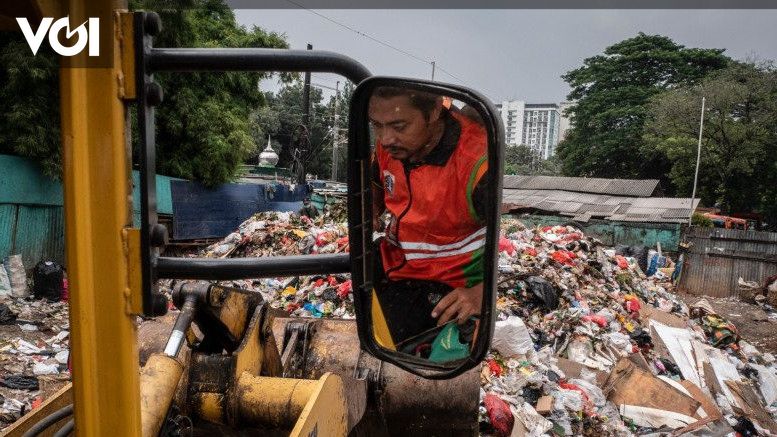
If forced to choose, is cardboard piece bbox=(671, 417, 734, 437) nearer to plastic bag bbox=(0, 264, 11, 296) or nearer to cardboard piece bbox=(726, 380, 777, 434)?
cardboard piece bbox=(726, 380, 777, 434)

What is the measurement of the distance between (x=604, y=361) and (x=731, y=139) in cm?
2274

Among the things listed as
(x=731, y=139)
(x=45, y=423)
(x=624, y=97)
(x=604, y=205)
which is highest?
(x=624, y=97)

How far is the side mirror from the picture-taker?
85 cm

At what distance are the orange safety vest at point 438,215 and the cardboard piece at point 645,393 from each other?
5.16m

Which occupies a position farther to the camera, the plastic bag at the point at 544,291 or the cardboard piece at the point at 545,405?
the plastic bag at the point at 544,291

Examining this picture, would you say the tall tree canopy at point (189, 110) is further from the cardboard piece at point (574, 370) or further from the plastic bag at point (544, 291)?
the cardboard piece at point (574, 370)

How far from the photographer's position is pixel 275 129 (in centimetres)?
3130

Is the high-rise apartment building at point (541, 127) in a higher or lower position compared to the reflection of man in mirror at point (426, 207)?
higher

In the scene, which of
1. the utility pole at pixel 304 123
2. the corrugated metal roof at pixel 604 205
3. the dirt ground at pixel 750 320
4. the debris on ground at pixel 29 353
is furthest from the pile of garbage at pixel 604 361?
the corrugated metal roof at pixel 604 205

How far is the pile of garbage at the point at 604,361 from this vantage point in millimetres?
5004

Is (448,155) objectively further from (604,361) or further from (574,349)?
(604,361)

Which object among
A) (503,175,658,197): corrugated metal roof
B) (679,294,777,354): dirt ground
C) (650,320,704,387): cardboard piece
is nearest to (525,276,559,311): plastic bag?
(650,320,704,387): cardboard piece

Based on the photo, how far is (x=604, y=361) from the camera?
6.43 meters

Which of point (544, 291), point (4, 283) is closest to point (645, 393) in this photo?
point (544, 291)
